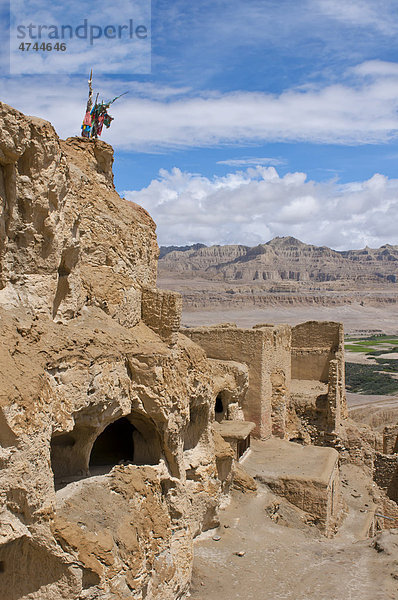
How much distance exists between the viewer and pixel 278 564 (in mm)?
11906

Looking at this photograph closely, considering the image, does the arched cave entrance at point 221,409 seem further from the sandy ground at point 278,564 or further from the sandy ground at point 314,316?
the sandy ground at point 314,316

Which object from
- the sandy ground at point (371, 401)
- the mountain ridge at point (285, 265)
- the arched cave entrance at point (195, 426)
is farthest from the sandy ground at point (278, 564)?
the mountain ridge at point (285, 265)

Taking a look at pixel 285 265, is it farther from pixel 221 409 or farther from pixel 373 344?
pixel 221 409

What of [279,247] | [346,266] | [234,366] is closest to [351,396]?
[234,366]

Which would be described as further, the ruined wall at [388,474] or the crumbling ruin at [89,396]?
the ruined wall at [388,474]

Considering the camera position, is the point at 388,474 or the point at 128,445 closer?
the point at 128,445

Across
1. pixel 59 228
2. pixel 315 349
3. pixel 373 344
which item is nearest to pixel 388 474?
pixel 315 349

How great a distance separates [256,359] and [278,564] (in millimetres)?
7845

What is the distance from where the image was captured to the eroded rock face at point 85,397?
7402 mm

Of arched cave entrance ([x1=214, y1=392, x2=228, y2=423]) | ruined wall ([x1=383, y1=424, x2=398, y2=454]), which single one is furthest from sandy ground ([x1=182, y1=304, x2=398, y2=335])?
arched cave entrance ([x1=214, y1=392, x2=228, y2=423])

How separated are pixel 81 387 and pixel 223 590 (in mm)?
5060

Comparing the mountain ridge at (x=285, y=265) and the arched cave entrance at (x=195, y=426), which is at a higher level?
the mountain ridge at (x=285, y=265)

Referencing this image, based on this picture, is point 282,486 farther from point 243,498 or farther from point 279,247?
point 279,247

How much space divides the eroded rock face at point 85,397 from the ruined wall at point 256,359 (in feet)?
22.2
